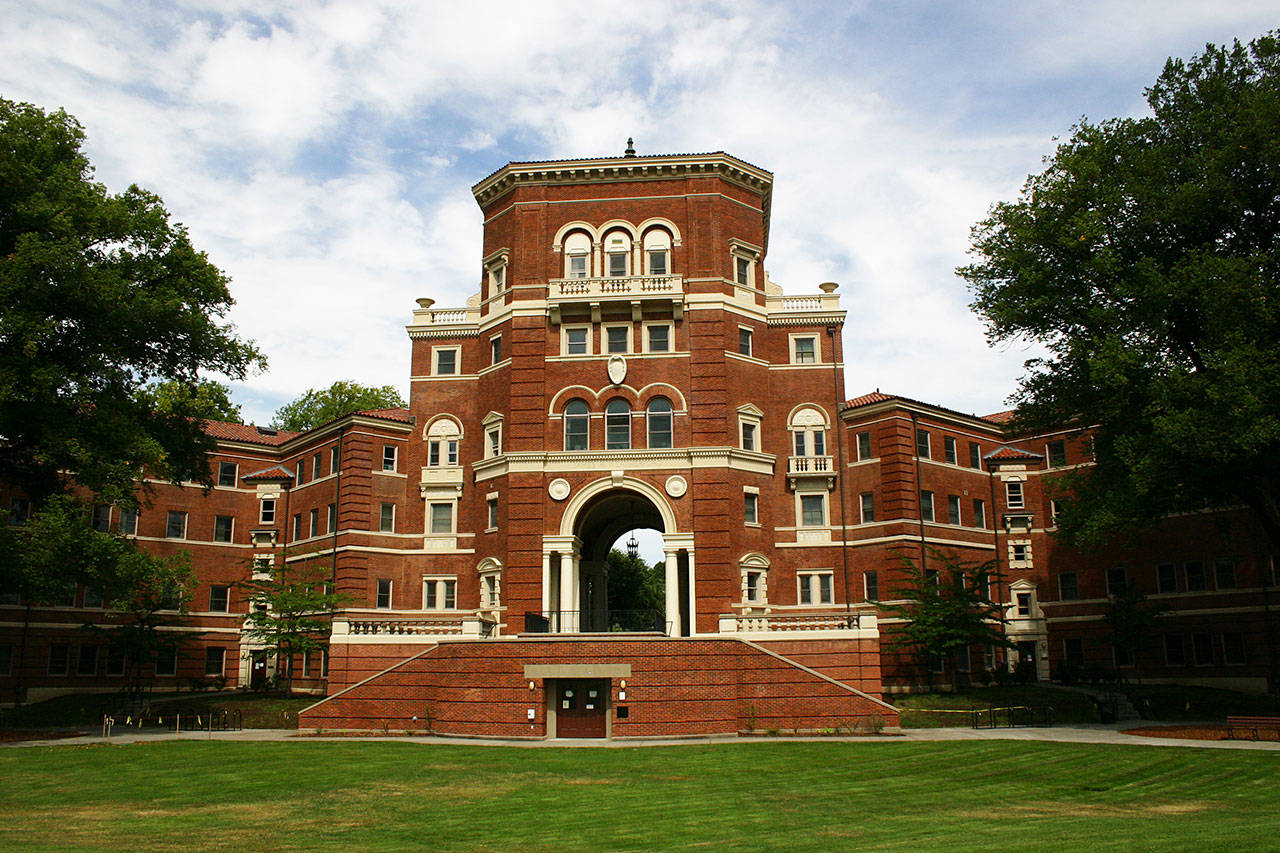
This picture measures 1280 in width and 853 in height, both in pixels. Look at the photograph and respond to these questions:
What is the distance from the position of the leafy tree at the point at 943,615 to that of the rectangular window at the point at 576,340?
1705 centimetres

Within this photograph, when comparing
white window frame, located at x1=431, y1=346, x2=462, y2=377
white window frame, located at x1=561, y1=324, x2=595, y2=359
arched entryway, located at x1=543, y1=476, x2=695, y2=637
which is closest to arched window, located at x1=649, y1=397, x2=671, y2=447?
arched entryway, located at x1=543, y1=476, x2=695, y2=637

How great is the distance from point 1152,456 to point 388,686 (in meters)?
26.3

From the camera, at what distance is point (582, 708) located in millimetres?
33250

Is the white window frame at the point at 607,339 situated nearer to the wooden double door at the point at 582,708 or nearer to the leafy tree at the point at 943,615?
the leafy tree at the point at 943,615

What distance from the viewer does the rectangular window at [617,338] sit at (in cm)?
4484

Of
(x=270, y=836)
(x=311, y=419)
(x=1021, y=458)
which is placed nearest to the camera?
(x=270, y=836)

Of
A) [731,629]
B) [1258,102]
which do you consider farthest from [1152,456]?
[731,629]

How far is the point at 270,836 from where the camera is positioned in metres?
15.2

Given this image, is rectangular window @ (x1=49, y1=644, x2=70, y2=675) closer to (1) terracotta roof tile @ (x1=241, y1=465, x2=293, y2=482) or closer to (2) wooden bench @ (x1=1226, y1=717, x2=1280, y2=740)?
(1) terracotta roof tile @ (x1=241, y1=465, x2=293, y2=482)

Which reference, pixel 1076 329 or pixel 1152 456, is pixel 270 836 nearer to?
pixel 1152 456

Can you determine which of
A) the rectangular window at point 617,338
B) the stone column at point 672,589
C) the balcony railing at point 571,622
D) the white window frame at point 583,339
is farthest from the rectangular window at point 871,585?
the white window frame at point 583,339

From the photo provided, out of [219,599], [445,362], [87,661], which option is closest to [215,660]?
[219,599]

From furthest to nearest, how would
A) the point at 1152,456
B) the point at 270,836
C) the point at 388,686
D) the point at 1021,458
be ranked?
the point at 1021,458
the point at 388,686
the point at 1152,456
the point at 270,836

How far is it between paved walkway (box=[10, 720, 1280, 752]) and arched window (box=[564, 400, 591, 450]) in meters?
14.8
